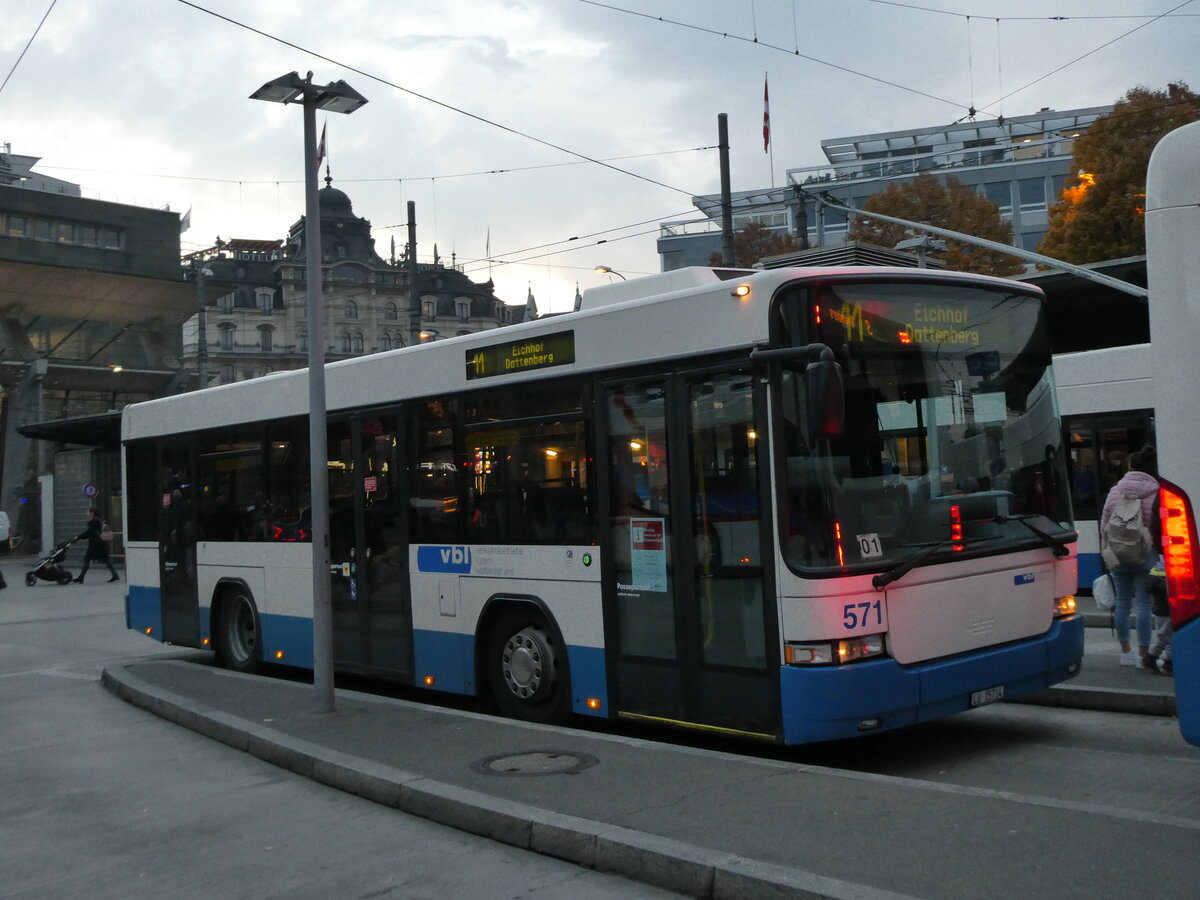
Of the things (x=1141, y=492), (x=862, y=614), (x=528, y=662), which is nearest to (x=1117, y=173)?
(x=1141, y=492)

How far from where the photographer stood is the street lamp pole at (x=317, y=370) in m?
9.62

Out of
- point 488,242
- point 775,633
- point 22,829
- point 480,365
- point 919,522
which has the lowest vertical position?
point 22,829

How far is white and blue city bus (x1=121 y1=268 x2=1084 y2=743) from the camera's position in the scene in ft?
22.9

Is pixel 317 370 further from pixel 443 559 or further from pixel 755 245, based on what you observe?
pixel 755 245

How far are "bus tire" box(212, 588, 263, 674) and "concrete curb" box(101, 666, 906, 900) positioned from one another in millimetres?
3703

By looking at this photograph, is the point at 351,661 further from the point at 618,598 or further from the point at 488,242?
the point at 488,242

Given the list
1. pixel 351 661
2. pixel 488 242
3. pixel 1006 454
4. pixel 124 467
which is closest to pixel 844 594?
pixel 1006 454

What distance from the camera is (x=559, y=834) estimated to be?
19.5 feet

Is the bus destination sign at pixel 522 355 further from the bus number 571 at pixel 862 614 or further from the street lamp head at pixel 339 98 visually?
the bus number 571 at pixel 862 614

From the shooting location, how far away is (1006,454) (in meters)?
7.67

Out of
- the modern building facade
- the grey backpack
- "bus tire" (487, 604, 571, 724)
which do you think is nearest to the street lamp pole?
"bus tire" (487, 604, 571, 724)

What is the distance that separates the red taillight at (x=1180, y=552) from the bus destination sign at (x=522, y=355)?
14.3ft

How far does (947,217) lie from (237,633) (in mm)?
30246

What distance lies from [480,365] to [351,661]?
3.22 meters
